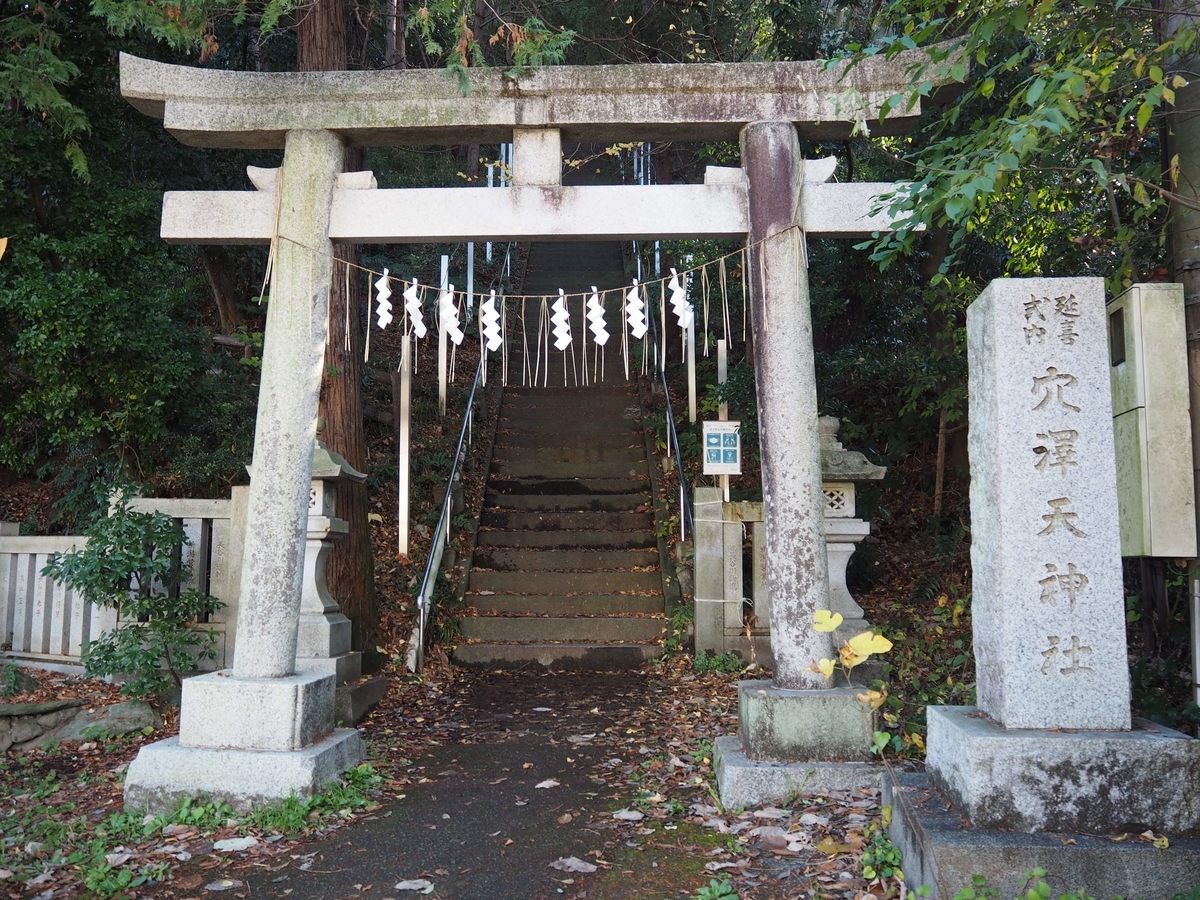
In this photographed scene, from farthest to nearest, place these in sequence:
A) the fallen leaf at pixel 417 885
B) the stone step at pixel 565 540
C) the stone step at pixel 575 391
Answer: the stone step at pixel 575 391, the stone step at pixel 565 540, the fallen leaf at pixel 417 885

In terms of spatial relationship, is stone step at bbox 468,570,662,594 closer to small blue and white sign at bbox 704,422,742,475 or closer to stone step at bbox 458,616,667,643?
stone step at bbox 458,616,667,643

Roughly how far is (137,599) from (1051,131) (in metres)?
6.67

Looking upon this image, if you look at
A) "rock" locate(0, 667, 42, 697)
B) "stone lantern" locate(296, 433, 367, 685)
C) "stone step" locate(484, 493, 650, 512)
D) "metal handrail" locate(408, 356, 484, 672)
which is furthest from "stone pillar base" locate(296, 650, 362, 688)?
"stone step" locate(484, 493, 650, 512)

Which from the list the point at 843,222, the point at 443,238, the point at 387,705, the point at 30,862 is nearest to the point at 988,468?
the point at 843,222

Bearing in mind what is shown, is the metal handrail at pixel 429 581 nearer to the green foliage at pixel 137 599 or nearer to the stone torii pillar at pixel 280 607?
the green foliage at pixel 137 599

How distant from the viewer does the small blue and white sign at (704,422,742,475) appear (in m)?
8.11

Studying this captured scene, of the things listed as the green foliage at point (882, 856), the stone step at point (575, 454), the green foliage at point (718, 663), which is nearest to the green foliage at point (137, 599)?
the green foliage at point (718, 663)

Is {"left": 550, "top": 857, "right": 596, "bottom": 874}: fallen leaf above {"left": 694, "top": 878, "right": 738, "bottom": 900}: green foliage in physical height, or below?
below

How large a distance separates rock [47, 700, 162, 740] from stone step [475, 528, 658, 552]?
4.34 m

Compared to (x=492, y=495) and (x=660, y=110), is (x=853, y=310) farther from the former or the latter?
(x=660, y=110)

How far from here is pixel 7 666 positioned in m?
6.92

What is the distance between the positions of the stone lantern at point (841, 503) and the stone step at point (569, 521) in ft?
12.0

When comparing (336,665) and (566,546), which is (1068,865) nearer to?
(336,665)

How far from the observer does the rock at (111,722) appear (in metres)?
6.30
